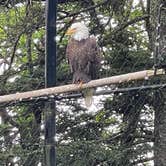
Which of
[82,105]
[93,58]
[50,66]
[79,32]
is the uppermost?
[79,32]

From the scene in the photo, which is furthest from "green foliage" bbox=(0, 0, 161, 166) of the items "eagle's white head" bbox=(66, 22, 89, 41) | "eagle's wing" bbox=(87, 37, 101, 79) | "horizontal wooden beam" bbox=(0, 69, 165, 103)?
"horizontal wooden beam" bbox=(0, 69, 165, 103)

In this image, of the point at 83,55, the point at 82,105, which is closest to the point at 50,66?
the point at 83,55

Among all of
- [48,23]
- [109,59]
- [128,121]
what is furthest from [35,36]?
[48,23]

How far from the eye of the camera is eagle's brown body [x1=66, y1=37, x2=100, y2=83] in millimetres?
4055

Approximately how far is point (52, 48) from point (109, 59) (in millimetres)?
1454

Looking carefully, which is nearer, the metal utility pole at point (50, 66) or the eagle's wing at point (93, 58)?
the metal utility pole at point (50, 66)

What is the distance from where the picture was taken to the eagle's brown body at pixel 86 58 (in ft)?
13.3

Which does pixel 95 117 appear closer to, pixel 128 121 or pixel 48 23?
pixel 128 121

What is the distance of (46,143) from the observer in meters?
3.30

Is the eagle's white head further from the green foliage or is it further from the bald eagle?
the green foliage

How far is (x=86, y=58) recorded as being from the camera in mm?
4086

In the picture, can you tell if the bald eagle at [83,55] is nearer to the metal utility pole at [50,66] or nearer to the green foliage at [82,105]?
the green foliage at [82,105]

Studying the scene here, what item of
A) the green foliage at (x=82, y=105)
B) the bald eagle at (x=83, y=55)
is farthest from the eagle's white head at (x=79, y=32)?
the green foliage at (x=82, y=105)

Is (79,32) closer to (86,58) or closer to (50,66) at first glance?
(86,58)
